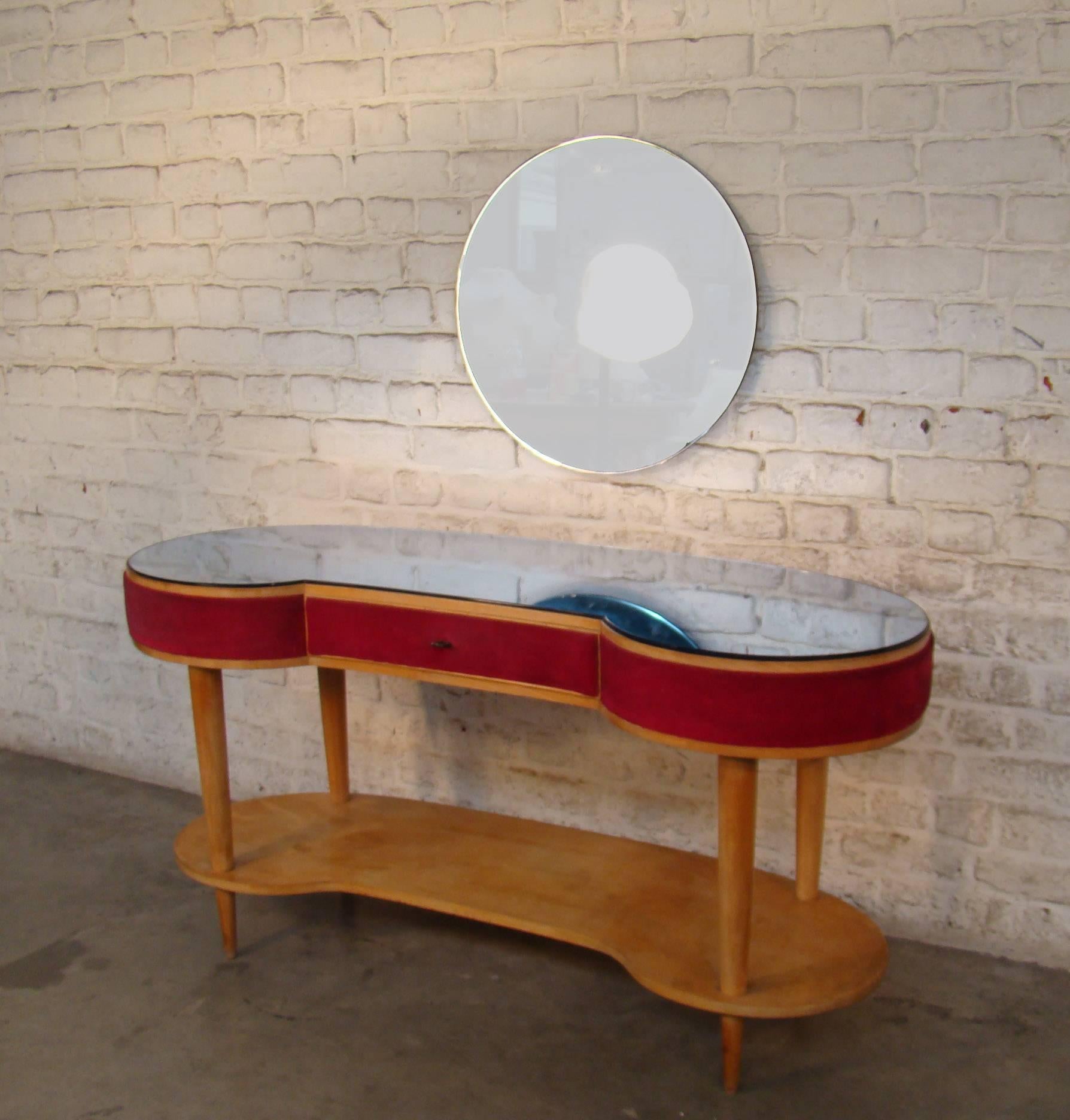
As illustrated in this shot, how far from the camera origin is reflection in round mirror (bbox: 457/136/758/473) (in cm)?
245

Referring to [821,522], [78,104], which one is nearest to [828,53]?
[821,522]

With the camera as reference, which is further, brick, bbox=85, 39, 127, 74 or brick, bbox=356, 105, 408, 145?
brick, bbox=85, 39, 127, 74

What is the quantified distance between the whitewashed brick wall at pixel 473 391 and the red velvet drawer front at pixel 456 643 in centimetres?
63

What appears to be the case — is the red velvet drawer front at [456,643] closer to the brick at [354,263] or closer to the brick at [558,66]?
the brick at [354,263]

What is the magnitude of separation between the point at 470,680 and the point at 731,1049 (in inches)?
30.4

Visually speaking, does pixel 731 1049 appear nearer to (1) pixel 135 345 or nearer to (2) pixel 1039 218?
(2) pixel 1039 218

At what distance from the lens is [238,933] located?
2615mm

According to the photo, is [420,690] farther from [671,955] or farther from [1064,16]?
[1064,16]

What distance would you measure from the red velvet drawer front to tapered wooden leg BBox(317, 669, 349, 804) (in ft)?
1.59

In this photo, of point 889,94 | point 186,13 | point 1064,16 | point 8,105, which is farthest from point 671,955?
point 8,105

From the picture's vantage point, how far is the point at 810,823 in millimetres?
2332

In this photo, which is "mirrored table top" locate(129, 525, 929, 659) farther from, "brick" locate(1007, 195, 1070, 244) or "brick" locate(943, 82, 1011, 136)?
"brick" locate(943, 82, 1011, 136)

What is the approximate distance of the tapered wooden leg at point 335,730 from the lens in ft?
9.05

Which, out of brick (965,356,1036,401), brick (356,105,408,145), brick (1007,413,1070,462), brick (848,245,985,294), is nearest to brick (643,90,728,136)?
brick (848,245,985,294)
